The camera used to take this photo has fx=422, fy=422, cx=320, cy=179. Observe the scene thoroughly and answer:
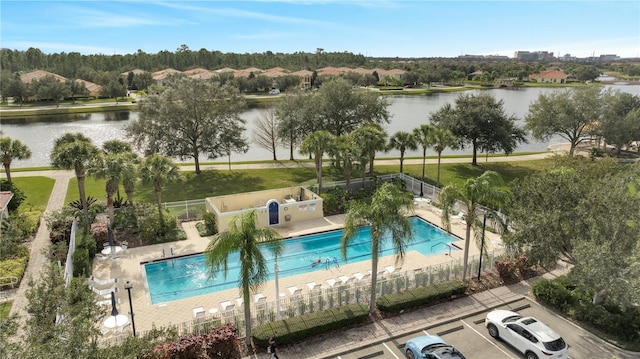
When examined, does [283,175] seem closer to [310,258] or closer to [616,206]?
[310,258]

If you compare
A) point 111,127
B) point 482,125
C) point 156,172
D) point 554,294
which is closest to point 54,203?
point 156,172

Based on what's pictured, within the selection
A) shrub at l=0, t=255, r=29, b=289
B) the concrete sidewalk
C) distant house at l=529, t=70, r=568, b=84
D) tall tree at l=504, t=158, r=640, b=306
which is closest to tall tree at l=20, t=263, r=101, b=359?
the concrete sidewalk

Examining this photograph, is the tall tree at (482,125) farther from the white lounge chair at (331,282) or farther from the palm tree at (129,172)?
the palm tree at (129,172)

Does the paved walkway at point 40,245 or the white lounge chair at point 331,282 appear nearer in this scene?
the paved walkway at point 40,245

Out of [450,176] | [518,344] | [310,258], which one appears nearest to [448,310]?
[518,344]

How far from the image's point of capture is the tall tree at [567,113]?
147ft

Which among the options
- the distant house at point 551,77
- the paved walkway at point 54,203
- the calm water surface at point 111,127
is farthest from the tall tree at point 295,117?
the distant house at point 551,77

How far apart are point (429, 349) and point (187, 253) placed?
15514mm

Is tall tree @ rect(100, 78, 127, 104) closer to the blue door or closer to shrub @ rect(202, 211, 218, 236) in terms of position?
shrub @ rect(202, 211, 218, 236)

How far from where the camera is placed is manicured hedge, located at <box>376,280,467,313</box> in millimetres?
18359

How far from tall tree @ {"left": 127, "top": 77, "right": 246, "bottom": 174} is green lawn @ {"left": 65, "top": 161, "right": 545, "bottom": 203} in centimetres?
284

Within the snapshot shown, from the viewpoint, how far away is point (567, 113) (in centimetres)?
4525

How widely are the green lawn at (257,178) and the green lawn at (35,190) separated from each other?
1.61m

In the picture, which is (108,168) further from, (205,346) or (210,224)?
(205,346)
